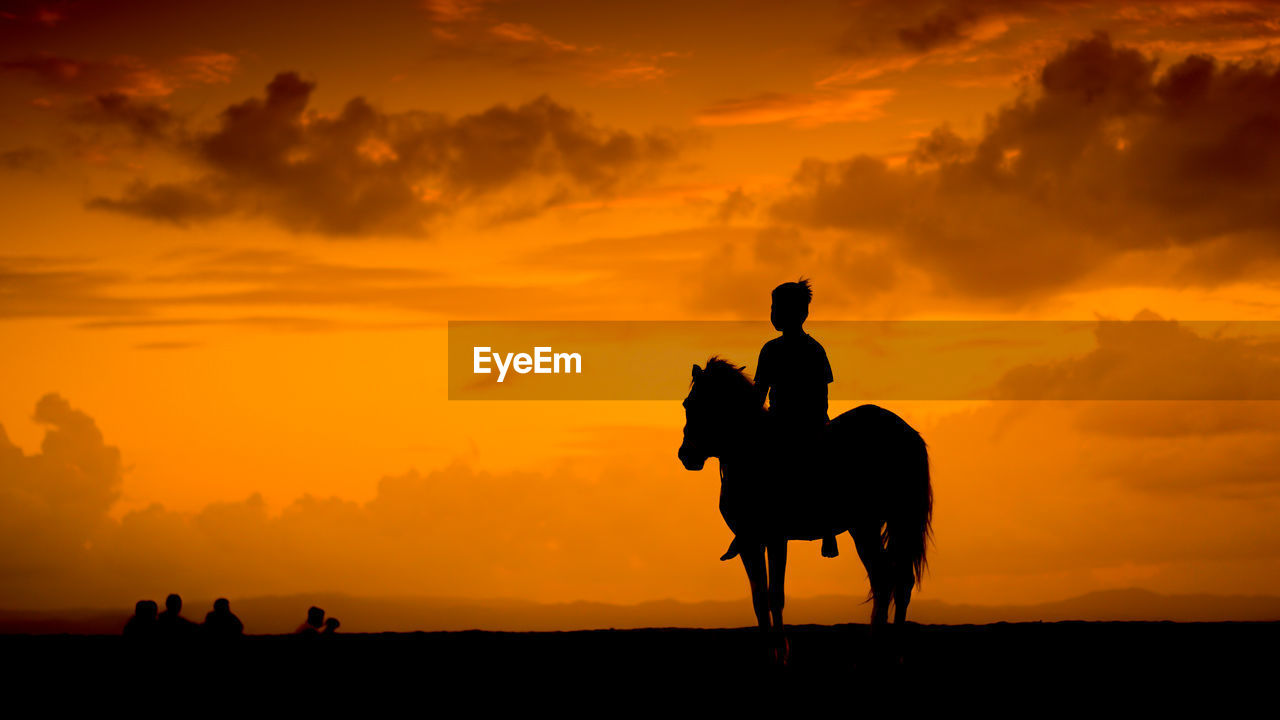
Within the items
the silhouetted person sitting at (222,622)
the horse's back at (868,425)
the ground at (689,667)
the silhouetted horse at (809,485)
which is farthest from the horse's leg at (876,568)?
the silhouetted person sitting at (222,622)

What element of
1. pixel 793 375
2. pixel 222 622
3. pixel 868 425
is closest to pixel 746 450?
pixel 793 375

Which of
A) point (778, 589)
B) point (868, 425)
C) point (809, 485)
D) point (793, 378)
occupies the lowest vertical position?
point (778, 589)

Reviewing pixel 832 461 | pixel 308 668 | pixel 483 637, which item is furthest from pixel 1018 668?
pixel 308 668

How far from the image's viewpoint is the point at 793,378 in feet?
40.7

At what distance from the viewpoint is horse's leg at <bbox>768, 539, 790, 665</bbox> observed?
12.5 m

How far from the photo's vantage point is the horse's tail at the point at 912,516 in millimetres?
13016

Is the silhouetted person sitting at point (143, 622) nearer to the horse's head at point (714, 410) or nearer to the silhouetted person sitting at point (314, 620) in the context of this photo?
the silhouetted person sitting at point (314, 620)

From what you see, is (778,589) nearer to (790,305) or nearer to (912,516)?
(912,516)

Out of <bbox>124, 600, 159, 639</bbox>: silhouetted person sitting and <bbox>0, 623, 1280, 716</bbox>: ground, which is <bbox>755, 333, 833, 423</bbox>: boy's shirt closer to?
<bbox>0, 623, 1280, 716</bbox>: ground

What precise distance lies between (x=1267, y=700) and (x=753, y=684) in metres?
4.83

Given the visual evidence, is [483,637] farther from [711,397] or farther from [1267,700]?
[1267,700]

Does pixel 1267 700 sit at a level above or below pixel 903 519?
below

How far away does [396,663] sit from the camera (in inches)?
579

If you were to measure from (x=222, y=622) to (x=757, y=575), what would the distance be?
→ 29.0ft
